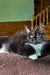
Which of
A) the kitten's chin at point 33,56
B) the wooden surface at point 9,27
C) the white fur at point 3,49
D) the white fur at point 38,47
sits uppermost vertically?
the white fur at point 38,47

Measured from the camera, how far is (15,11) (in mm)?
4352

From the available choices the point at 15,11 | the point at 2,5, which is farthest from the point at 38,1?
the point at 2,5

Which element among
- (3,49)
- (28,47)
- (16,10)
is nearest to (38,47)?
(28,47)

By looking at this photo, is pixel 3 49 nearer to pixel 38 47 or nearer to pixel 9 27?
pixel 38 47

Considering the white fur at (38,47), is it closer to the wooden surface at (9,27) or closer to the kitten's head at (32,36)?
the kitten's head at (32,36)

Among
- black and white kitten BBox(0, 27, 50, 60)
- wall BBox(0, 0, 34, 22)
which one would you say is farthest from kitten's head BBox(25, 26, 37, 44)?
wall BBox(0, 0, 34, 22)

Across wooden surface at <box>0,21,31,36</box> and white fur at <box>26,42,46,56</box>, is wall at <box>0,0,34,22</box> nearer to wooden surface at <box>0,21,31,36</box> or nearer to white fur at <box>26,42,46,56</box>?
wooden surface at <box>0,21,31,36</box>

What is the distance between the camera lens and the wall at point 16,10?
420 cm

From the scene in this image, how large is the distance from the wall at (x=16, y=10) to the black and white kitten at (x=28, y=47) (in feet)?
11.4

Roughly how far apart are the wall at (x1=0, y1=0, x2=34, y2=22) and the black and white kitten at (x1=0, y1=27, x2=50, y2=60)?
3.47 meters

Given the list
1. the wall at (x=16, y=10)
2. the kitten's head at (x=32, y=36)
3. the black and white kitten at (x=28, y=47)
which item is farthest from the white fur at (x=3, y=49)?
the wall at (x=16, y=10)

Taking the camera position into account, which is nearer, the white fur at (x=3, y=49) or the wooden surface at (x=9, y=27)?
the white fur at (x=3, y=49)

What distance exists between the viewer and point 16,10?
436 centimetres

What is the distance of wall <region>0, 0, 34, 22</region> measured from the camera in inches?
165
